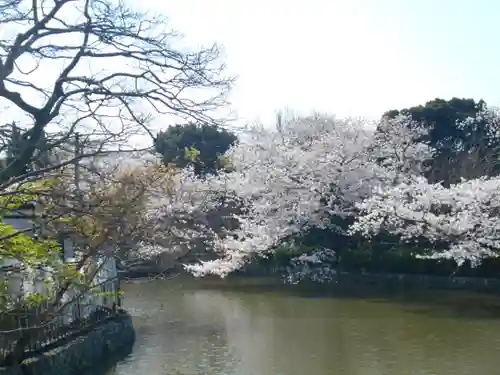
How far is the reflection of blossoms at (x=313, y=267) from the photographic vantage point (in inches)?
745

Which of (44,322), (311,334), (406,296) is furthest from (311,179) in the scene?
(44,322)

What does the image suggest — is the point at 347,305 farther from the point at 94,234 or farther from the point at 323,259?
the point at 94,234

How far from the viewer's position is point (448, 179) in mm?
20703

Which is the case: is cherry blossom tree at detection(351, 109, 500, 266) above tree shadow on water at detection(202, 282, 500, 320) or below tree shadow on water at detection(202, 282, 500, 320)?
above

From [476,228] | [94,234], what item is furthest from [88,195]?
[476,228]

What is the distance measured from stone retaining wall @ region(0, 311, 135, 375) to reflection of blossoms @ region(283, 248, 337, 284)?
26.3 feet

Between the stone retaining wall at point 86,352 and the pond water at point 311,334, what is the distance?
32cm

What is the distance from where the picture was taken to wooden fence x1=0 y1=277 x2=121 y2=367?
25.2 feet

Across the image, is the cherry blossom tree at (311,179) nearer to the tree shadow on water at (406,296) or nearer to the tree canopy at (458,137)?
the tree canopy at (458,137)

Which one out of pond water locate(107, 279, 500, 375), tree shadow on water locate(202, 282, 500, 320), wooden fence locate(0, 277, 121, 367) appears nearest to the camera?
wooden fence locate(0, 277, 121, 367)

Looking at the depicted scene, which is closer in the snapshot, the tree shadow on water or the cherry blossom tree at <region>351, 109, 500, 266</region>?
the tree shadow on water

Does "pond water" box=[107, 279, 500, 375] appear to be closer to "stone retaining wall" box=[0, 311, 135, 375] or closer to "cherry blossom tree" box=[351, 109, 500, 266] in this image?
"stone retaining wall" box=[0, 311, 135, 375]

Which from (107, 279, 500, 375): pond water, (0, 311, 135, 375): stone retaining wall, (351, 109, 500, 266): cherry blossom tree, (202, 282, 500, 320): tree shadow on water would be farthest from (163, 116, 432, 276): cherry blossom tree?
(0, 311, 135, 375): stone retaining wall

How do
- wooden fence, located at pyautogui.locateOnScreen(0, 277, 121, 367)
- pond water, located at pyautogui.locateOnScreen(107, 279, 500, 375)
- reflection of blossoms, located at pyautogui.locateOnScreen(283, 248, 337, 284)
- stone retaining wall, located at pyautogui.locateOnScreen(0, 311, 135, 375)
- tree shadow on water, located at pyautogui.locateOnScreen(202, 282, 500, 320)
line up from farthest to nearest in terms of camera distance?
reflection of blossoms, located at pyautogui.locateOnScreen(283, 248, 337, 284) → tree shadow on water, located at pyautogui.locateOnScreen(202, 282, 500, 320) → pond water, located at pyautogui.locateOnScreen(107, 279, 500, 375) → stone retaining wall, located at pyautogui.locateOnScreen(0, 311, 135, 375) → wooden fence, located at pyautogui.locateOnScreen(0, 277, 121, 367)
